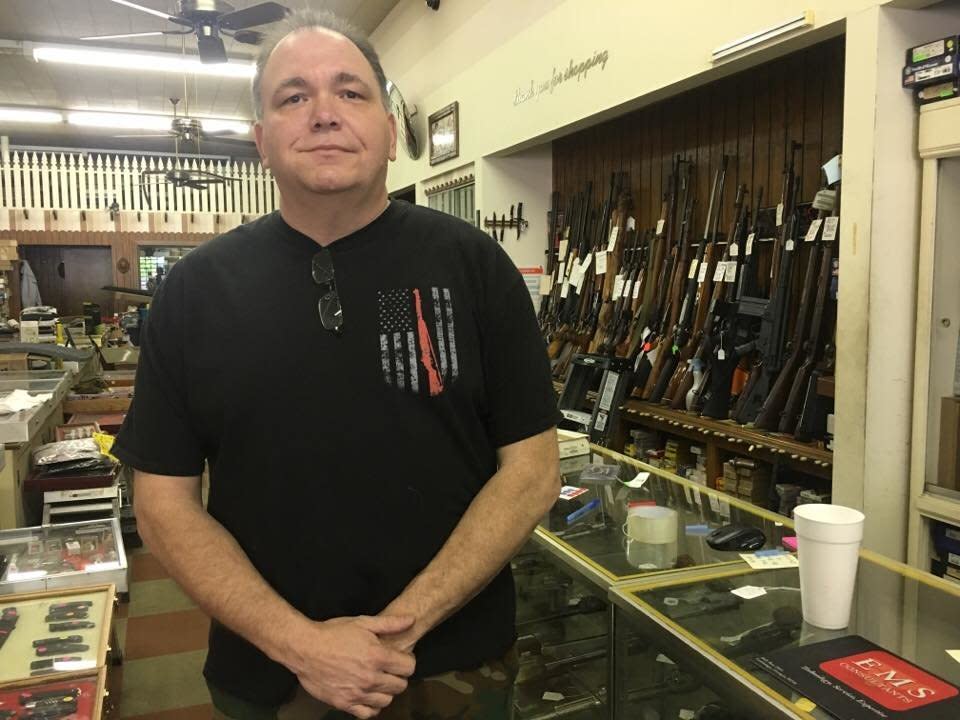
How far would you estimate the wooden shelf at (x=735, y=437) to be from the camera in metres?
3.29

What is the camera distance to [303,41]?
4.11 feet

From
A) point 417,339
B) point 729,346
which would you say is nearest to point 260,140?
point 417,339

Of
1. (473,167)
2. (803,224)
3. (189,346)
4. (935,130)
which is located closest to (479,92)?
(473,167)

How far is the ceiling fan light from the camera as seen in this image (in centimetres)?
1077

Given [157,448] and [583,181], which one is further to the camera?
[583,181]

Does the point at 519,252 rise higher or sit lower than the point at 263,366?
higher

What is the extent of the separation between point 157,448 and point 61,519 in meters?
3.17

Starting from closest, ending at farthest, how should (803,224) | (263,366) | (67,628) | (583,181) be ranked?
1. (263,366)
2. (67,628)
3. (803,224)
4. (583,181)

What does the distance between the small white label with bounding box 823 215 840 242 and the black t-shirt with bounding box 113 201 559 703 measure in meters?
2.57

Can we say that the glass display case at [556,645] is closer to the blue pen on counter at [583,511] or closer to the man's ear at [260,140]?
the blue pen on counter at [583,511]

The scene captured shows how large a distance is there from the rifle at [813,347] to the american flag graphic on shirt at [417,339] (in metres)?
2.52

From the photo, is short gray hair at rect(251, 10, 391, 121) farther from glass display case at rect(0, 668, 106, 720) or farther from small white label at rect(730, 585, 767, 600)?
glass display case at rect(0, 668, 106, 720)

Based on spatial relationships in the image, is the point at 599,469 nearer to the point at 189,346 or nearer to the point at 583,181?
the point at 189,346

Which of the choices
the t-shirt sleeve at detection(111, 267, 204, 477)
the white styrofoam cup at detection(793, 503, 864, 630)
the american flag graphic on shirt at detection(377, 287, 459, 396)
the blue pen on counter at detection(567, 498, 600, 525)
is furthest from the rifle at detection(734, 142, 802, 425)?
the t-shirt sleeve at detection(111, 267, 204, 477)
